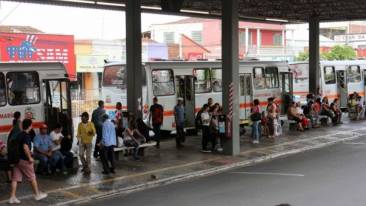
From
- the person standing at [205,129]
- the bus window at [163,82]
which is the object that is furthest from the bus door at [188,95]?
the person standing at [205,129]

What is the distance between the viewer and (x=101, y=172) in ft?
46.9

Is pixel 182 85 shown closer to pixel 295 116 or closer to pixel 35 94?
pixel 295 116

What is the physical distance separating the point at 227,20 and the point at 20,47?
2163 cm

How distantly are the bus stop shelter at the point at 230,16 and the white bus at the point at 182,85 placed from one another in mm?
2385

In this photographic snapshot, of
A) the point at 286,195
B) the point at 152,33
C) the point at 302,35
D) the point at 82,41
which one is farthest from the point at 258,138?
the point at 302,35

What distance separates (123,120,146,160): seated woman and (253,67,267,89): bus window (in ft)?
33.4

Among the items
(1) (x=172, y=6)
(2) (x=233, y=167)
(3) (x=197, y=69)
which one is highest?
(1) (x=172, y=6)

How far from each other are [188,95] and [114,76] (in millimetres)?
3213

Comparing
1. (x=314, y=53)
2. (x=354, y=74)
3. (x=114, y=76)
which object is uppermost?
(x=314, y=53)

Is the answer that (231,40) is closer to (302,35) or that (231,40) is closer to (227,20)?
(227,20)

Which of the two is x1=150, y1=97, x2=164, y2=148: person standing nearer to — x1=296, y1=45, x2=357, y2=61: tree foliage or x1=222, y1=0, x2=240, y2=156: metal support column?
x1=222, y1=0, x2=240, y2=156: metal support column

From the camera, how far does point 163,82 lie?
2183cm

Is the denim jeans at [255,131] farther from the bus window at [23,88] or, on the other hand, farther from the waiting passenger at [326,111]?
the bus window at [23,88]

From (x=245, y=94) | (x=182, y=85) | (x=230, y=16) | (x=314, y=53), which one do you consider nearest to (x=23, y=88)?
(x=230, y=16)
